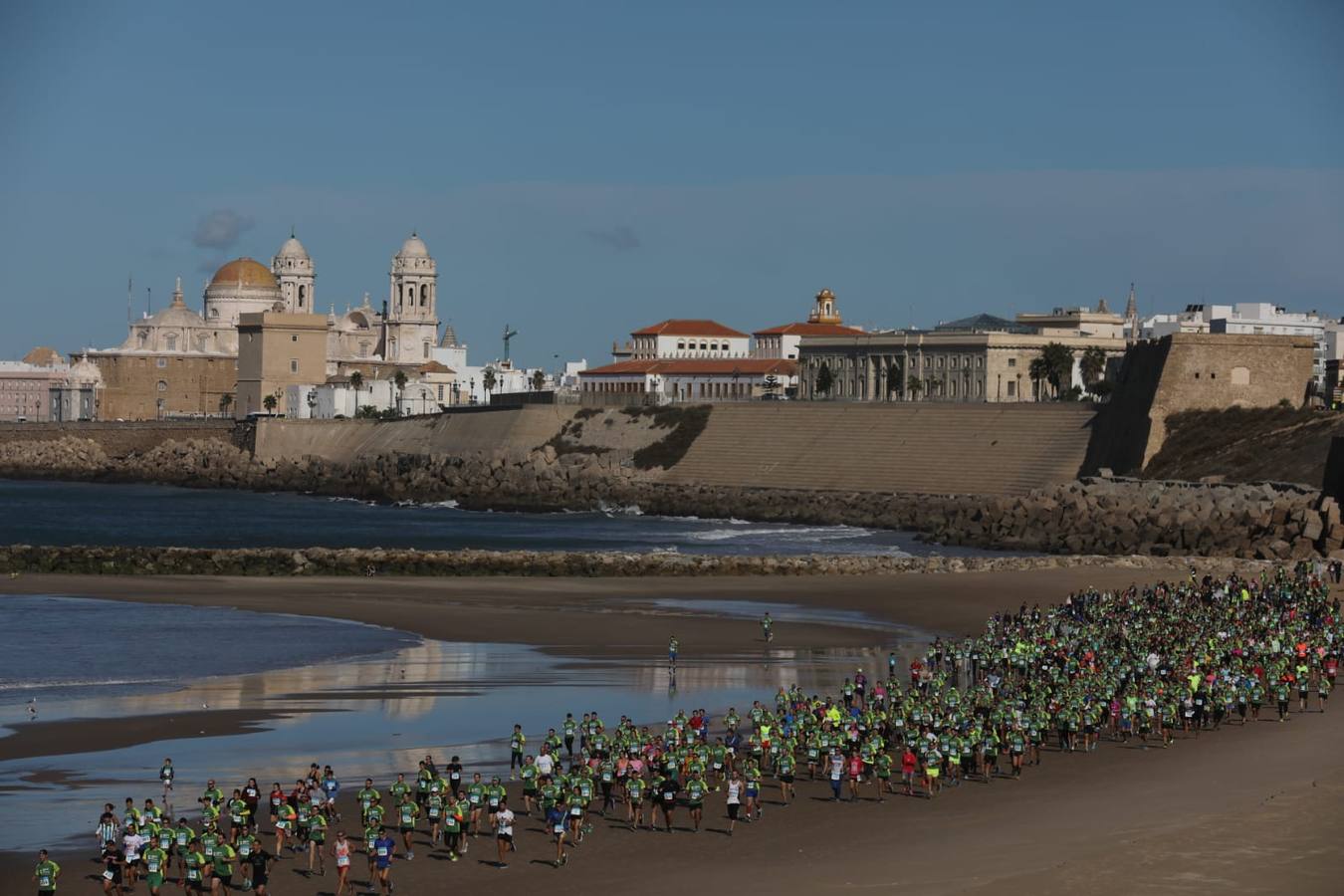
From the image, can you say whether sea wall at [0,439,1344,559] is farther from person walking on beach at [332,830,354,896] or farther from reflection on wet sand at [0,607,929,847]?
person walking on beach at [332,830,354,896]

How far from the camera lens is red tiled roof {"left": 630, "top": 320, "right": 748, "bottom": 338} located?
179875mm

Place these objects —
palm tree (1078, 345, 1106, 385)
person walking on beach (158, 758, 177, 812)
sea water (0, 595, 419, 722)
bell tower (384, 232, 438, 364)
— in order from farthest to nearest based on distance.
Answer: bell tower (384, 232, 438, 364), palm tree (1078, 345, 1106, 385), sea water (0, 595, 419, 722), person walking on beach (158, 758, 177, 812)

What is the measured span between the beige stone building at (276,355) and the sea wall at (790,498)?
51.9 feet

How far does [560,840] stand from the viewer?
75.3 ft

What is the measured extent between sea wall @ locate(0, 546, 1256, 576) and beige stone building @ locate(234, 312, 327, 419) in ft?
311

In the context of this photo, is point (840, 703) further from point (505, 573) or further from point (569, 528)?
point (569, 528)

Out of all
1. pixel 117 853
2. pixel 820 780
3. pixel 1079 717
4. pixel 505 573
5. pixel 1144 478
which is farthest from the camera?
pixel 1144 478

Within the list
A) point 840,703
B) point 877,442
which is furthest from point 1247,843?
point 877,442

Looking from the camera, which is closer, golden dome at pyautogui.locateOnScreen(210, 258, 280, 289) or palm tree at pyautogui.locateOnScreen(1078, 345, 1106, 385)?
palm tree at pyautogui.locateOnScreen(1078, 345, 1106, 385)

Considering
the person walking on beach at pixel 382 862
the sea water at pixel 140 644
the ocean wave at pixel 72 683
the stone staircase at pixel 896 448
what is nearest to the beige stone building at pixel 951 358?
the stone staircase at pixel 896 448

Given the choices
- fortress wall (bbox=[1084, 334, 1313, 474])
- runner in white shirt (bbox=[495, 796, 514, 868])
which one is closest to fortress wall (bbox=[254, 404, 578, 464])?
fortress wall (bbox=[1084, 334, 1313, 474])

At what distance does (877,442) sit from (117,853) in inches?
3340

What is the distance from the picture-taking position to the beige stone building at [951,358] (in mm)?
133625

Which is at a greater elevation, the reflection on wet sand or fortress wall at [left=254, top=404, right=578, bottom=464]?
fortress wall at [left=254, top=404, right=578, bottom=464]
